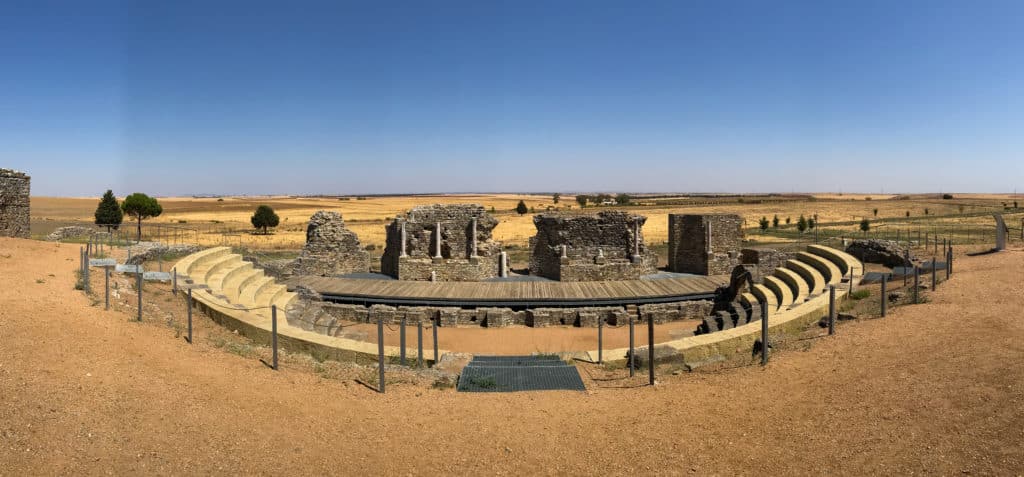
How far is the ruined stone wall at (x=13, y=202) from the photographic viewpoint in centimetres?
1847

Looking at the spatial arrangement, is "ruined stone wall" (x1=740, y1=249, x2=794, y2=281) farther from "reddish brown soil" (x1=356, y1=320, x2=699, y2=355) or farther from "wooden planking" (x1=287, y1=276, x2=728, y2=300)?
"reddish brown soil" (x1=356, y1=320, x2=699, y2=355)

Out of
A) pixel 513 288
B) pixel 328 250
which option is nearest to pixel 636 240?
pixel 513 288

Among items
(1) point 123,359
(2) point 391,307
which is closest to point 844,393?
(1) point 123,359

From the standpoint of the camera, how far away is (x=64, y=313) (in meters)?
9.84

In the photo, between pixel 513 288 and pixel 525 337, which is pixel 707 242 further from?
pixel 525 337

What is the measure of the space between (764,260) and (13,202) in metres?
28.3

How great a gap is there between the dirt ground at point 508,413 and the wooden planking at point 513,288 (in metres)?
9.94

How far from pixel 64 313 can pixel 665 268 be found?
902 inches

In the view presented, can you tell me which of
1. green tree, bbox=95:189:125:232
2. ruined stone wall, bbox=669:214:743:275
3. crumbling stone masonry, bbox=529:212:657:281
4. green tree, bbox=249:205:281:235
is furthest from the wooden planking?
green tree, bbox=249:205:281:235

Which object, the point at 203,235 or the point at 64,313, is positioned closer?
the point at 64,313

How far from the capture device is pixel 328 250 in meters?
24.4

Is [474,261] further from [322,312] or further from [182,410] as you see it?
[182,410]

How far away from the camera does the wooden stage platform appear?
773 inches

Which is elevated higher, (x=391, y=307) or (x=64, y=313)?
(x=64, y=313)
